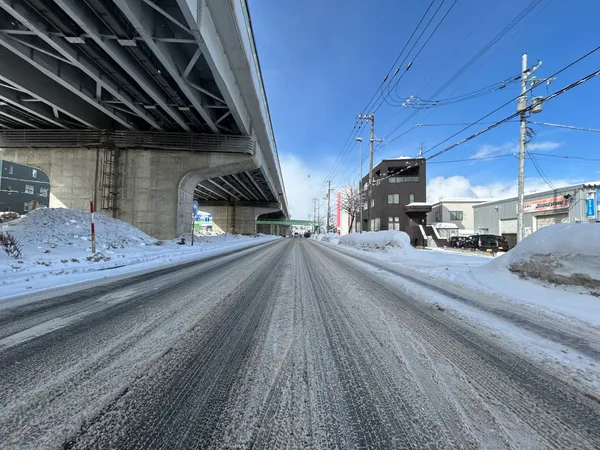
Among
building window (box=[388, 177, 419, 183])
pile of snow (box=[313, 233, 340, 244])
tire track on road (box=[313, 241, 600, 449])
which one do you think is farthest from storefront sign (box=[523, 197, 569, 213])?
tire track on road (box=[313, 241, 600, 449])

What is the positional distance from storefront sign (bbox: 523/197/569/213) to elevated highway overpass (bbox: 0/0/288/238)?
27.1m

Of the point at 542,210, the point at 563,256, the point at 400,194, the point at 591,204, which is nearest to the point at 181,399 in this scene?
the point at 563,256

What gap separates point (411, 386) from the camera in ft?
7.01

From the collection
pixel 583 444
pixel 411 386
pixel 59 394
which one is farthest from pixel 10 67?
pixel 583 444

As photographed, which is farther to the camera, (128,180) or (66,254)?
(128,180)

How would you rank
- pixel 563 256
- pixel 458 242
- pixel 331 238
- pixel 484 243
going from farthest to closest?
pixel 331 238 → pixel 458 242 → pixel 484 243 → pixel 563 256

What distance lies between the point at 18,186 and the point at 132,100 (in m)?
62.7

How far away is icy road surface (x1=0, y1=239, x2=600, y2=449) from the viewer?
159 cm

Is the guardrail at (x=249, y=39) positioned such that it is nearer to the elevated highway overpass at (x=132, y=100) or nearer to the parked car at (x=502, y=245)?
the elevated highway overpass at (x=132, y=100)

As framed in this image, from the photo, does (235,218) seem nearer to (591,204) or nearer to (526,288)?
(591,204)

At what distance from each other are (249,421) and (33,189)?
82208 mm

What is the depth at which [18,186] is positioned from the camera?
57.3 m

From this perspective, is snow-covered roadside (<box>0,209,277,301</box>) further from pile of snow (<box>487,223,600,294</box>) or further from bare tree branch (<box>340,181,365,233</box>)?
bare tree branch (<box>340,181,365,233</box>)

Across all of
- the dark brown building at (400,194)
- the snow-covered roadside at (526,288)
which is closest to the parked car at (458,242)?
the dark brown building at (400,194)
